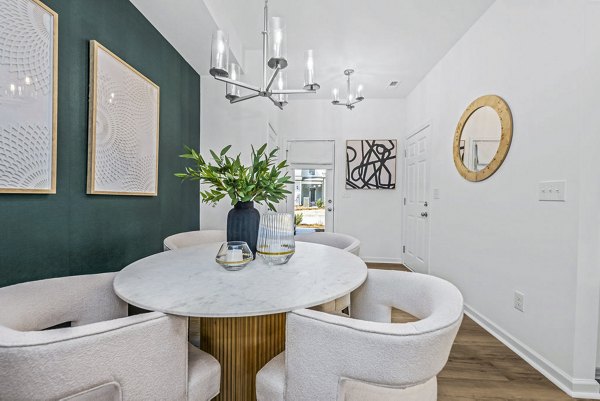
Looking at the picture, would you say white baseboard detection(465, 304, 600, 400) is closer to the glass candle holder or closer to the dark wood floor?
the dark wood floor

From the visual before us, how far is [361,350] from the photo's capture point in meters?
0.67

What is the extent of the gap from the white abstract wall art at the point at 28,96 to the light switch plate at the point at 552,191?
111 inches

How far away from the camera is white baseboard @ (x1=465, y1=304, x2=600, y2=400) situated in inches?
56.6

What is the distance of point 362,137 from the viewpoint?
4.36 m

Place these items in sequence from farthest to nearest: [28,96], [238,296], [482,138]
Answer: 1. [482,138]
2. [28,96]
3. [238,296]

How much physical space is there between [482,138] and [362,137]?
2.21 metres

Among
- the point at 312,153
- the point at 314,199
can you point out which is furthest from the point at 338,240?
the point at 312,153

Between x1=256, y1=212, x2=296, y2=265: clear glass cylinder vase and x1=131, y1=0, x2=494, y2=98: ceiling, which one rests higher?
x1=131, y1=0, x2=494, y2=98: ceiling

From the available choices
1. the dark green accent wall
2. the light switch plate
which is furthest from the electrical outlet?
the dark green accent wall

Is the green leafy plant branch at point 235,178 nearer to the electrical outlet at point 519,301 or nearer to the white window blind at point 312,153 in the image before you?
the electrical outlet at point 519,301

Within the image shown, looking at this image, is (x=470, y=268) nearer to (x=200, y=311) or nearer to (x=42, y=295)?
(x=200, y=311)

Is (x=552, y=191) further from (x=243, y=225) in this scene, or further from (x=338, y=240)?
(x=243, y=225)

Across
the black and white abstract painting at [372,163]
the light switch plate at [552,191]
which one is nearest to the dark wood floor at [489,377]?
the light switch plate at [552,191]

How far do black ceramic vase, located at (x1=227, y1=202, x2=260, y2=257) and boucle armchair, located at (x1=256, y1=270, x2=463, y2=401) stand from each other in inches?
24.3
